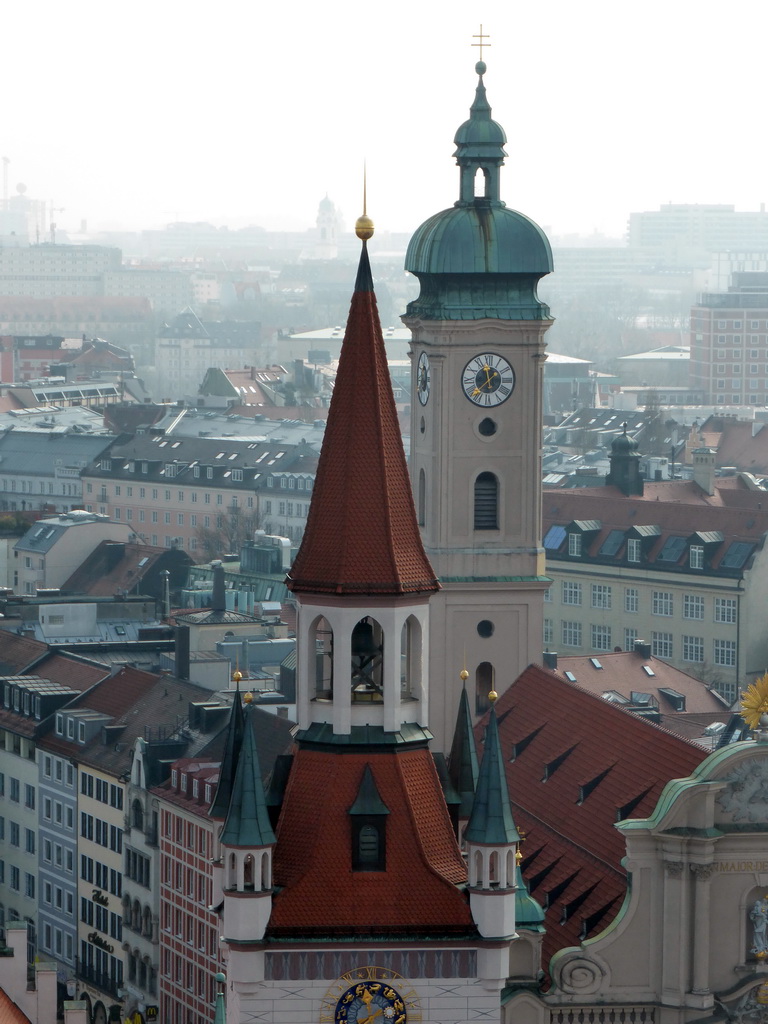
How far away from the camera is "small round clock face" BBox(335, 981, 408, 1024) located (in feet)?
170

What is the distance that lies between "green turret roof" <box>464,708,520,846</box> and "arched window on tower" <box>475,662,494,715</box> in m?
40.6

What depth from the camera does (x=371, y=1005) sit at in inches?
2047

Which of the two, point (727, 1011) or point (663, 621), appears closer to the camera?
point (727, 1011)

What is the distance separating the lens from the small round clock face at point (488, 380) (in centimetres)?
9344

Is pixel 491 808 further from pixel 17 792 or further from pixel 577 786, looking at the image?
pixel 17 792

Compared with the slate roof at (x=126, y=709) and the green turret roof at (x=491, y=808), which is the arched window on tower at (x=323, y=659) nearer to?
the green turret roof at (x=491, y=808)

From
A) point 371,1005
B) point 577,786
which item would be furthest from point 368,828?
point 577,786

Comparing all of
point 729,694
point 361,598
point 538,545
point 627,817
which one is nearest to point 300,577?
point 361,598

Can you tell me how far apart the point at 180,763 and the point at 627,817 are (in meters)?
40.7

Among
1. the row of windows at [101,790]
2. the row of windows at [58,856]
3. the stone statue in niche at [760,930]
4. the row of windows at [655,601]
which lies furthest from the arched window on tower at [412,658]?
the row of windows at [655,601]

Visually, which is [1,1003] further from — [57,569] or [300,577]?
[57,569]

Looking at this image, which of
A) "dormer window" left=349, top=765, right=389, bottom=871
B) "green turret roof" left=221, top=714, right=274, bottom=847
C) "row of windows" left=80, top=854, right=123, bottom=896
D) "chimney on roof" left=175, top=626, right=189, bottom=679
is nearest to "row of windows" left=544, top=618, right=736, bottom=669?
"chimney on roof" left=175, top=626, right=189, bottom=679

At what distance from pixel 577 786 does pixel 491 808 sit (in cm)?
2934

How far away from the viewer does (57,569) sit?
634 feet
